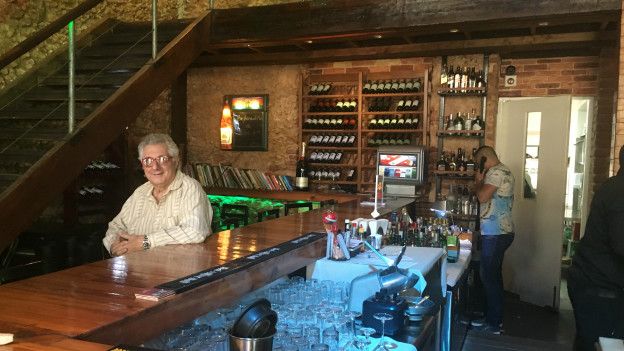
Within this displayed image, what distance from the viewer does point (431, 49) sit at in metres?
6.51

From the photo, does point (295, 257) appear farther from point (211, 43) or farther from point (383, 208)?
point (211, 43)

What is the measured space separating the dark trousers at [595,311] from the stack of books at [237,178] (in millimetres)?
4495

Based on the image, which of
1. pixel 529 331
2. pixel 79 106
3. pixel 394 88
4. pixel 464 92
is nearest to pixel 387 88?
pixel 394 88

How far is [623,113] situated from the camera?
4.64m

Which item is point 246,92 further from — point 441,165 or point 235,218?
point 441,165

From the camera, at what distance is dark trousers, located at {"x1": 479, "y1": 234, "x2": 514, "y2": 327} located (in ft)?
17.0

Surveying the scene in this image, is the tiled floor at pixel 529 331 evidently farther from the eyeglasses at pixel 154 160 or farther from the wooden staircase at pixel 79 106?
the wooden staircase at pixel 79 106

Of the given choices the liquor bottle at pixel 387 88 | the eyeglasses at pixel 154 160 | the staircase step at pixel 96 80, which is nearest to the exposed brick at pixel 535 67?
the liquor bottle at pixel 387 88

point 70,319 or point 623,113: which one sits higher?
point 623,113

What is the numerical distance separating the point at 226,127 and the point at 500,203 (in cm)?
440

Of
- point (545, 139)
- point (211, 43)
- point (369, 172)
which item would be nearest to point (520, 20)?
point (545, 139)

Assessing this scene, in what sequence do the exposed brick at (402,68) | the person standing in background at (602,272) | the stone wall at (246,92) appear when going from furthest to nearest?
1. the stone wall at (246,92)
2. the exposed brick at (402,68)
3. the person standing in background at (602,272)

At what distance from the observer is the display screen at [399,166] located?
20.9 feet

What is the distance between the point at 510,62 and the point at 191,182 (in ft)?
17.4
